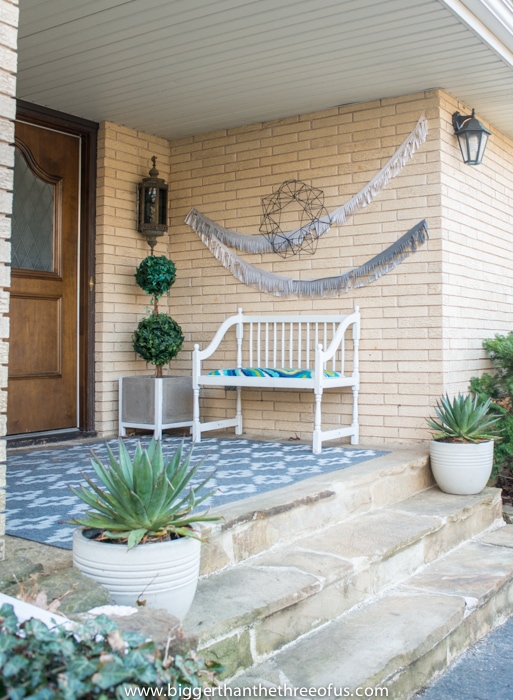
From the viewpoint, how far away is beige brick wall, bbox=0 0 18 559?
2.30m

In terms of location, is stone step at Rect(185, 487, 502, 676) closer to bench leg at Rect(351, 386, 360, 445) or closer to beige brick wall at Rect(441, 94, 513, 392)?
bench leg at Rect(351, 386, 360, 445)

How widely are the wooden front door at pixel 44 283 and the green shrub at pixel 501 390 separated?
294cm

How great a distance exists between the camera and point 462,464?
4316 mm

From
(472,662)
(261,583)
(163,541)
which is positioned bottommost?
(472,662)

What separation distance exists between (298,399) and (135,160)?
2.28m

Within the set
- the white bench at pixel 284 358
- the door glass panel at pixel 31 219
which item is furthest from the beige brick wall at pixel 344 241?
the door glass panel at pixel 31 219

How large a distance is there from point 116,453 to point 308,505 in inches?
68.6

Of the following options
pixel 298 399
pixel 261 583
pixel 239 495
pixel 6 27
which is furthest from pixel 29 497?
pixel 298 399

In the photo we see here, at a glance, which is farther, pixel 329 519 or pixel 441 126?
pixel 441 126

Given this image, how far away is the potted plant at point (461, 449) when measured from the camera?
14.2ft

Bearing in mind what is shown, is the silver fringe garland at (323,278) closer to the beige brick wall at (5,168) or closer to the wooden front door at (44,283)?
the wooden front door at (44,283)

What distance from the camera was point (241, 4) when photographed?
3.73m

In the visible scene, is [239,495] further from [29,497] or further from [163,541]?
[163,541]

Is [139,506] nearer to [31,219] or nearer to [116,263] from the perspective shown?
[31,219]
